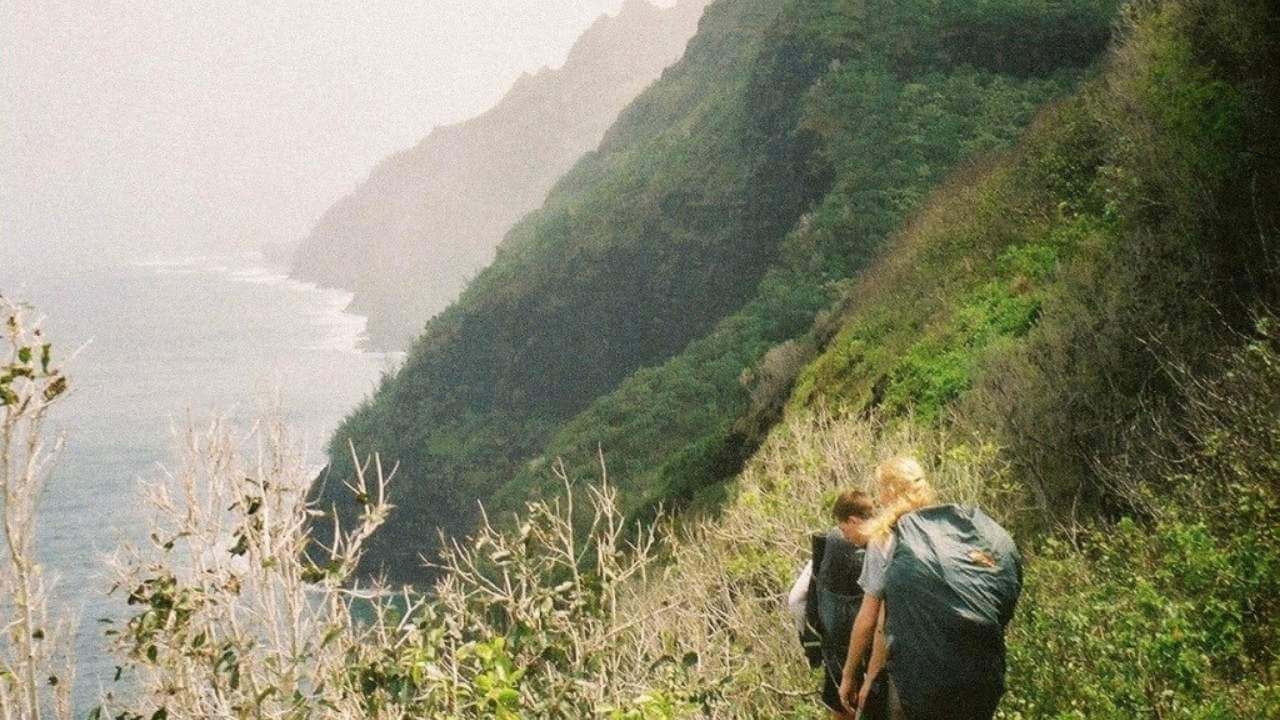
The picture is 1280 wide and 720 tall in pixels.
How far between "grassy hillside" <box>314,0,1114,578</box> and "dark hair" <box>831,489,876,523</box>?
19.7 meters

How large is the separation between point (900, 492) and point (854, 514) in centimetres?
40

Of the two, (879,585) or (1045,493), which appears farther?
(1045,493)

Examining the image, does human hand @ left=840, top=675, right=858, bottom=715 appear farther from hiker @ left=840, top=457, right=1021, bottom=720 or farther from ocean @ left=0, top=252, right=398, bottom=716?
ocean @ left=0, top=252, right=398, bottom=716

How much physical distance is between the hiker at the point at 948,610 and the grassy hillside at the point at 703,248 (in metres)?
20.4

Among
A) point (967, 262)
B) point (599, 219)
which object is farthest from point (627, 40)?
point (967, 262)

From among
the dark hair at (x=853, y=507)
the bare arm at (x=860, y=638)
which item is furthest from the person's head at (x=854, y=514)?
the bare arm at (x=860, y=638)

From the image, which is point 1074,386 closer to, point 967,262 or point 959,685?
point 959,685

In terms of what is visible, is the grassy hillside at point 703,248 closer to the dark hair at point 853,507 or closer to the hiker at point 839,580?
the hiker at point 839,580

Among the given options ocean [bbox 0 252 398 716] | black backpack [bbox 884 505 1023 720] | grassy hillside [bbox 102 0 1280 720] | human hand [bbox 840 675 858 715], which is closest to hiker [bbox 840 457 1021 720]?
black backpack [bbox 884 505 1023 720]

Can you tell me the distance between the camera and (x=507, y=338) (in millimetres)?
67375

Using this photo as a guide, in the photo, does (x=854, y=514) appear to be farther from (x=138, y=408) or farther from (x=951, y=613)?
(x=138, y=408)

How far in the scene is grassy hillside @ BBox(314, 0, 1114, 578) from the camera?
35062 mm

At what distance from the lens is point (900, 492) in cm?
431

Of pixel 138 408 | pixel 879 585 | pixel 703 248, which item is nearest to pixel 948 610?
pixel 879 585
